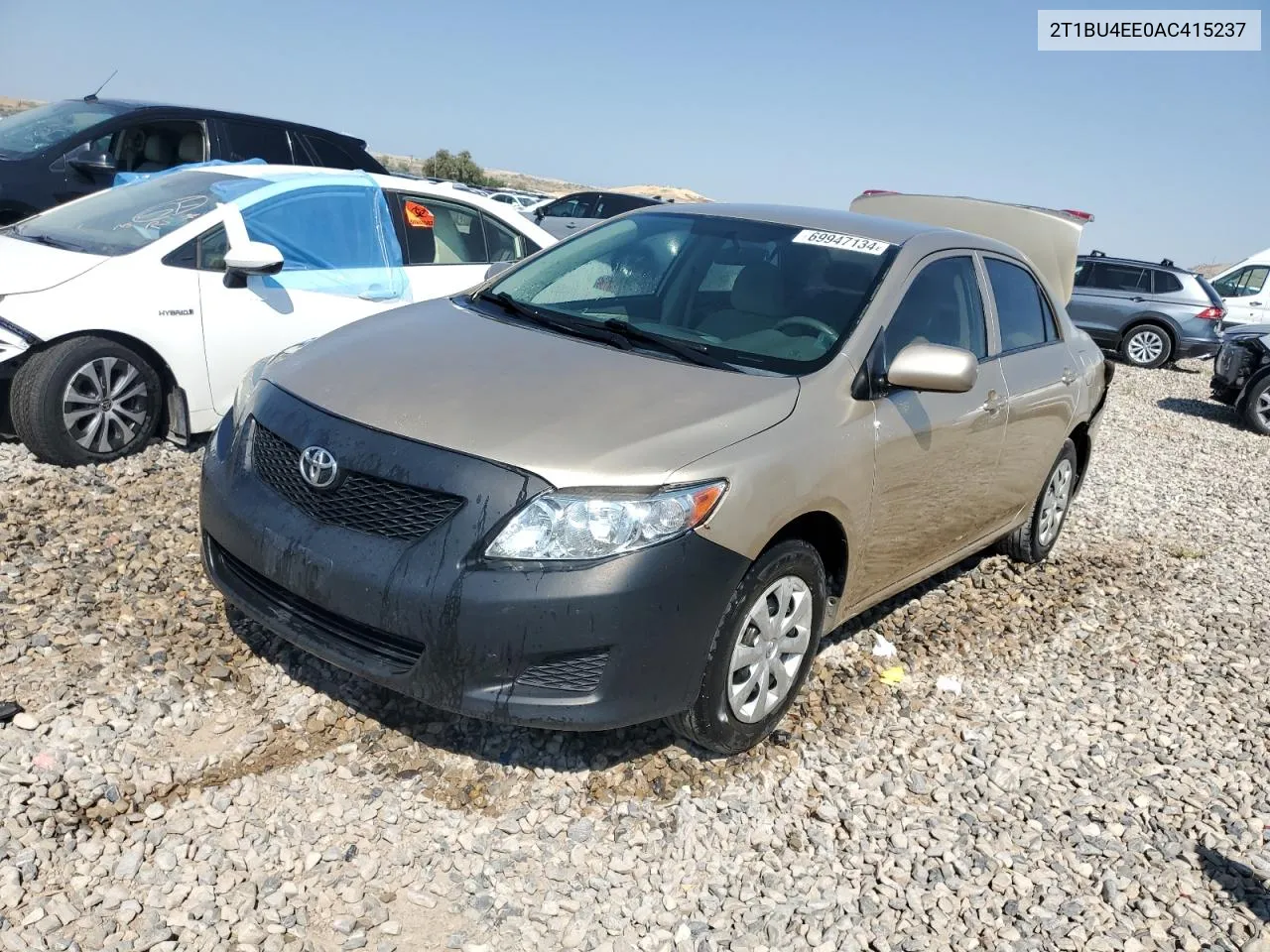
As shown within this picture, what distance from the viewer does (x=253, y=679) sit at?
3605 millimetres

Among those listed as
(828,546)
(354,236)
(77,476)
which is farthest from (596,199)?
(828,546)

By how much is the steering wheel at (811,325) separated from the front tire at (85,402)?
349cm

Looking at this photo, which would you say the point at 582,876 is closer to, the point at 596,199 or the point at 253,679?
the point at 253,679

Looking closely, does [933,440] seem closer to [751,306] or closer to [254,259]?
[751,306]

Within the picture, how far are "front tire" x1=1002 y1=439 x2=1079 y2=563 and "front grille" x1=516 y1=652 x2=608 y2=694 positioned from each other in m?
3.38

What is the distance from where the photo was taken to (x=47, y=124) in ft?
27.4

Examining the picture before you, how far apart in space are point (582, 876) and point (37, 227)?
5253 mm

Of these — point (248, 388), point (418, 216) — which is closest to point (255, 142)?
point (418, 216)

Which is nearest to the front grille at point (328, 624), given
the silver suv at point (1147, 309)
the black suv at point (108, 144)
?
the black suv at point (108, 144)

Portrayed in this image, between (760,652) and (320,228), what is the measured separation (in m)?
4.13

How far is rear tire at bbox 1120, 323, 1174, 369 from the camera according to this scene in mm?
16875

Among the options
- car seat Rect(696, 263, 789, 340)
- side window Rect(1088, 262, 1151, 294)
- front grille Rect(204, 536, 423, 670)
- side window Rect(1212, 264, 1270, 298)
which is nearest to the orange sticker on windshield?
car seat Rect(696, 263, 789, 340)

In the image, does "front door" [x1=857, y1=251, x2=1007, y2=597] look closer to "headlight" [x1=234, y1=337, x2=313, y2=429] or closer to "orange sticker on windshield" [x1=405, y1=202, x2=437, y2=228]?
"headlight" [x1=234, y1=337, x2=313, y2=429]

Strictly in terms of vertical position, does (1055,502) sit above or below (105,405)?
below
